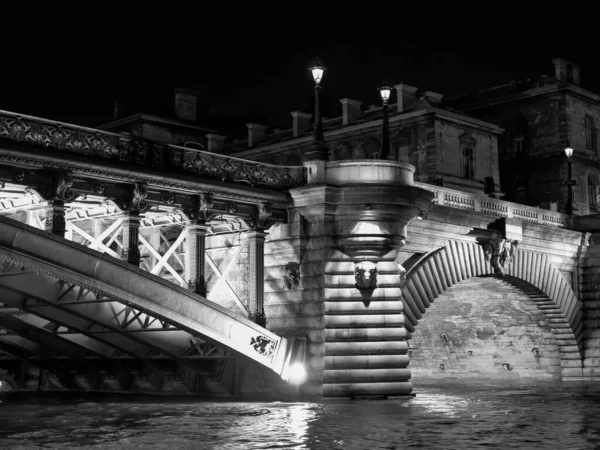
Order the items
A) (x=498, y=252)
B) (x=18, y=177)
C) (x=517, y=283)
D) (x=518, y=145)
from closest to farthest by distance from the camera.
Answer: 1. (x=18, y=177)
2. (x=498, y=252)
3. (x=517, y=283)
4. (x=518, y=145)

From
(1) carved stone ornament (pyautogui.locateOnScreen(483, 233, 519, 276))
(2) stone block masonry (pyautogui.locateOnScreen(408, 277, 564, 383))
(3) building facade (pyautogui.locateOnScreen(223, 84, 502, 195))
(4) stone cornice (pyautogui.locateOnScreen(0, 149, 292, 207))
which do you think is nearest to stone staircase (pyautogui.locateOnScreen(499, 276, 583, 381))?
(2) stone block masonry (pyautogui.locateOnScreen(408, 277, 564, 383))

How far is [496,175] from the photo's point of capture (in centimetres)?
6069

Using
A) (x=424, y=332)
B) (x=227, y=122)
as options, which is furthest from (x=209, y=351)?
(x=227, y=122)

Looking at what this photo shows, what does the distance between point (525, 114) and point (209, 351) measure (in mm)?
38213

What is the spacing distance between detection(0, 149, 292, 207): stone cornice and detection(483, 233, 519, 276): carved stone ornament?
40.2 feet

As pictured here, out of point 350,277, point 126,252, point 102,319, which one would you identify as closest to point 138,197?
point 126,252

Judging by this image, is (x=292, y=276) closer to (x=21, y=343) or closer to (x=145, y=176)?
(x=145, y=176)

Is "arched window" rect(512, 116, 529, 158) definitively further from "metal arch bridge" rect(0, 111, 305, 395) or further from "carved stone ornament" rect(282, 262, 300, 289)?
"carved stone ornament" rect(282, 262, 300, 289)

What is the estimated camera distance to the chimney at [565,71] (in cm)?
6656

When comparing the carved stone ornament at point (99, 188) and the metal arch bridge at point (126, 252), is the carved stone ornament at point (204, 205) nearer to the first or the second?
the metal arch bridge at point (126, 252)

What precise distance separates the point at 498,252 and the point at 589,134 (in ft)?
88.2

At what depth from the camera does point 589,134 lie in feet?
222

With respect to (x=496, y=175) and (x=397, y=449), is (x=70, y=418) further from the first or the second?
(x=496, y=175)

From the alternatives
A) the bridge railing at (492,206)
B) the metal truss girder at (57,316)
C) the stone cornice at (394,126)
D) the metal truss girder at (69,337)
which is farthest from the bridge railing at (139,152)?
the stone cornice at (394,126)
